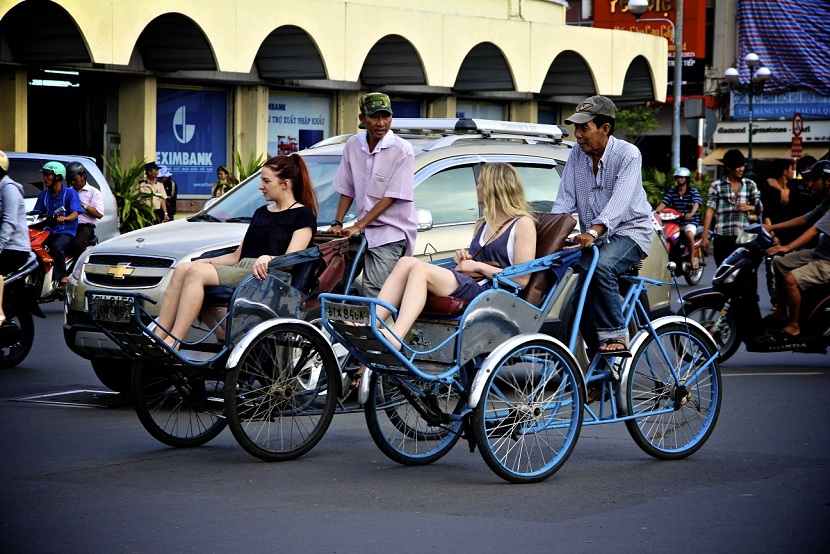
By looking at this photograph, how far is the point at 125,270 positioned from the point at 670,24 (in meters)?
35.1

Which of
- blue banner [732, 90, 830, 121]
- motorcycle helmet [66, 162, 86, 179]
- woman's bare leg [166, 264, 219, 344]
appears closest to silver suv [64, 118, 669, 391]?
woman's bare leg [166, 264, 219, 344]

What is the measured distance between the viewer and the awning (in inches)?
2021

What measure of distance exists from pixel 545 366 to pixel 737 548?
67.2 inches

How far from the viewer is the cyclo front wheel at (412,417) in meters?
7.11

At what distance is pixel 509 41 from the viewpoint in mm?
31125

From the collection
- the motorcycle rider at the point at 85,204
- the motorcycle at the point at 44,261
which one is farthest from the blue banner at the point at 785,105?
the motorcycle at the point at 44,261

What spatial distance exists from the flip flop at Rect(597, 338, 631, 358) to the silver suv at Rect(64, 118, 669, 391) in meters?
2.52

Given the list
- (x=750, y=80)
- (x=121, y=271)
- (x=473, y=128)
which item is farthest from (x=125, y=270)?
(x=750, y=80)

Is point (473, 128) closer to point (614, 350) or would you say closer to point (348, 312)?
point (614, 350)

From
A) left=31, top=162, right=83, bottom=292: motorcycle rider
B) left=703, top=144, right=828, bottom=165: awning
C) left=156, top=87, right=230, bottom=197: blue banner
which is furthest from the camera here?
left=703, top=144, right=828, bottom=165: awning

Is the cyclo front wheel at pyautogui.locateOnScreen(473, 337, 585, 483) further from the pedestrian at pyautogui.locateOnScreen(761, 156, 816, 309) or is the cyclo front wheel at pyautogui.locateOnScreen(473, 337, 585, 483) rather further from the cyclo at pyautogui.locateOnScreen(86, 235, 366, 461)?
the pedestrian at pyautogui.locateOnScreen(761, 156, 816, 309)

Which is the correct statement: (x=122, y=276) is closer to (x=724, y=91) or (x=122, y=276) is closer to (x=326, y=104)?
(x=326, y=104)

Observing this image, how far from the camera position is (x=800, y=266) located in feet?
37.9

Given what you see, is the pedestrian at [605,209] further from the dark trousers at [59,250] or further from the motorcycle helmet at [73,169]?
the motorcycle helmet at [73,169]
